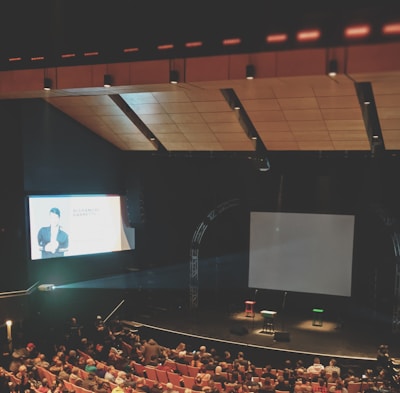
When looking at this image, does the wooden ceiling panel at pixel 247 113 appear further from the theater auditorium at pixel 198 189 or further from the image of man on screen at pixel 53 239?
the image of man on screen at pixel 53 239

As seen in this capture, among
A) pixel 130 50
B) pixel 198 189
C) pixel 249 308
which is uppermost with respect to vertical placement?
pixel 130 50

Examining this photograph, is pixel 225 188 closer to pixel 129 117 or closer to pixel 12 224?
pixel 129 117

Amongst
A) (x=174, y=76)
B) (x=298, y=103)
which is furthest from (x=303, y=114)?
(x=174, y=76)

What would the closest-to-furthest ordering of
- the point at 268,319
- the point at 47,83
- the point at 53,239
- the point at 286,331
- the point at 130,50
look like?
the point at 130,50 → the point at 47,83 → the point at 53,239 → the point at 286,331 → the point at 268,319

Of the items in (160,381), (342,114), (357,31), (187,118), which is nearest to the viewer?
(357,31)

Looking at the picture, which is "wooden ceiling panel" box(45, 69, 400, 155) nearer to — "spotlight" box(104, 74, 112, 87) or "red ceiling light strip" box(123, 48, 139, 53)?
"spotlight" box(104, 74, 112, 87)

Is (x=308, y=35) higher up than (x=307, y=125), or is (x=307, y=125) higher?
(x=308, y=35)

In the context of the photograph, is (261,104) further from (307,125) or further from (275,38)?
(275,38)

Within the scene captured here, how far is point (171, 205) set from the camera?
1689 centimetres

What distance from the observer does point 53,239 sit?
1391 centimetres

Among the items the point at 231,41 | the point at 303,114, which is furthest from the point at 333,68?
the point at 303,114

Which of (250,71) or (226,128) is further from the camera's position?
(226,128)

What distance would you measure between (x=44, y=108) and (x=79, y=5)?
3.78 m

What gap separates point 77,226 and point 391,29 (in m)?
10.7
